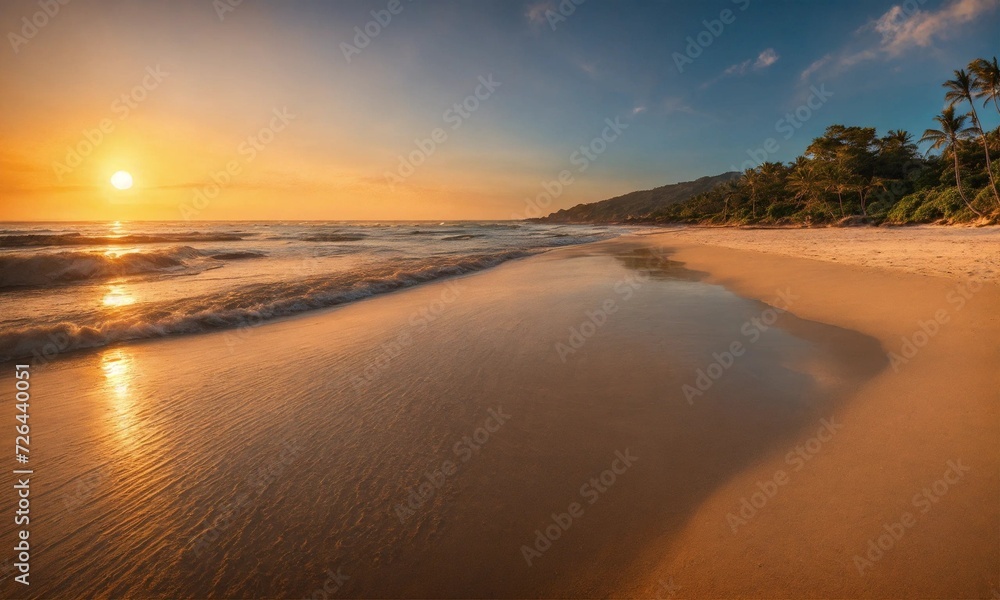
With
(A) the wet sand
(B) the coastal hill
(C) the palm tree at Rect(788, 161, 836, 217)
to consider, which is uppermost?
(B) the coastal hill

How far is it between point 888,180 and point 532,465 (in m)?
55.6

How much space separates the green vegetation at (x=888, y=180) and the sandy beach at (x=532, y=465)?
34.0m

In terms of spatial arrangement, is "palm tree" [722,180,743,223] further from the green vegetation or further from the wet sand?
the wet sand

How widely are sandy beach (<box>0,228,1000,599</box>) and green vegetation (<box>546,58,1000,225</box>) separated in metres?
34.0

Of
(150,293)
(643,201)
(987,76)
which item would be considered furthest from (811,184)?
(643,201)

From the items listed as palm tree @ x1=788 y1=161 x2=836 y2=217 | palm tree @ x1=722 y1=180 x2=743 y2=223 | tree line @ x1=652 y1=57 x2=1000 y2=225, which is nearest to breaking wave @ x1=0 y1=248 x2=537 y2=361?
tree line @ x1=652 y1=57 x2=1000 y2=225

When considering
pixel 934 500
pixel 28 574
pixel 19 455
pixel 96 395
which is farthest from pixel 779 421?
pixel 96 395

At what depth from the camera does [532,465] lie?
3.17 meters

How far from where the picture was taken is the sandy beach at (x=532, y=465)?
2197 mm

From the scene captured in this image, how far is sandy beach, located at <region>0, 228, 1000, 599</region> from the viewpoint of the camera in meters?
2.20

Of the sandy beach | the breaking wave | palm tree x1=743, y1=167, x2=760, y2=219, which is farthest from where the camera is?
palm tree x1=743, y1=167, x2=760, y2=219

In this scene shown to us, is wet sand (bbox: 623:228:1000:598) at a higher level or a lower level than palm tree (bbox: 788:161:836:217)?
lower

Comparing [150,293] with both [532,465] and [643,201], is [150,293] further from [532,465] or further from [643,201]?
[643,201]

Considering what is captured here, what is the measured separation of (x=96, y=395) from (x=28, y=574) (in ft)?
10.3
